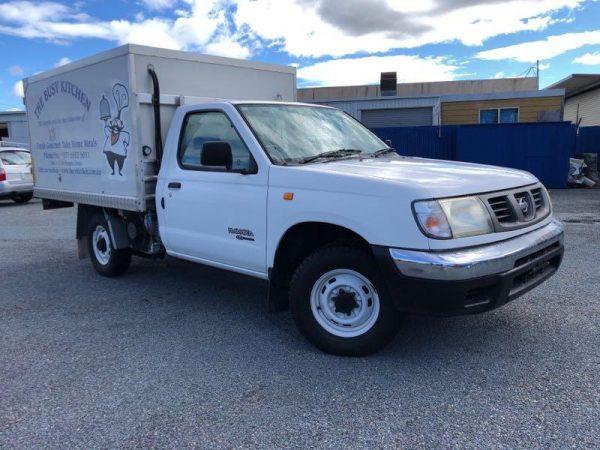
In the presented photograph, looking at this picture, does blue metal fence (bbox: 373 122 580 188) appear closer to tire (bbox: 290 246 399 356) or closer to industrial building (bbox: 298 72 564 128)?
industrial building (bbox: 298 72 564 128)

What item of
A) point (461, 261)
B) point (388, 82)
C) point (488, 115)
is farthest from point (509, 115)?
point (461, 261)

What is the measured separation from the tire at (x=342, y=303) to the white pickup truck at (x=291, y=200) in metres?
0.01

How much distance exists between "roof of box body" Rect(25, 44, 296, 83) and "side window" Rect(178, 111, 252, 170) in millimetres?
899

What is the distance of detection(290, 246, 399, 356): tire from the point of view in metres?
3.75

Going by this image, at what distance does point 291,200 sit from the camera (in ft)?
13.2

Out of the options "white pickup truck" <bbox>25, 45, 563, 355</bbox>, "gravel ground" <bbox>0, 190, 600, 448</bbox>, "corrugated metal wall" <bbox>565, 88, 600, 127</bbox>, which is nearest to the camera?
"gravel ground" <bbox>0, 190, 600, 448</bbox>

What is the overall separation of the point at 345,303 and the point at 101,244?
395cm

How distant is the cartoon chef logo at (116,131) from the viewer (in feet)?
17.8

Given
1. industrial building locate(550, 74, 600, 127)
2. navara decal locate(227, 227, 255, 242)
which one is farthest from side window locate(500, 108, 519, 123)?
navara decal locate(227, 227, 255, 242)

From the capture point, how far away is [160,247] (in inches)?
224

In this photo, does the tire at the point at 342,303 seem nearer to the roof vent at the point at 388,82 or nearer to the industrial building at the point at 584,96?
the roof vent at the point at 388,82

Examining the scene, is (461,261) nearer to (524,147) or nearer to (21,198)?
(524,147)

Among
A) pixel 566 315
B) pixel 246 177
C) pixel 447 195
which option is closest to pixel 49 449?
pixel 246 177

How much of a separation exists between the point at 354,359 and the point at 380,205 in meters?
1.19
